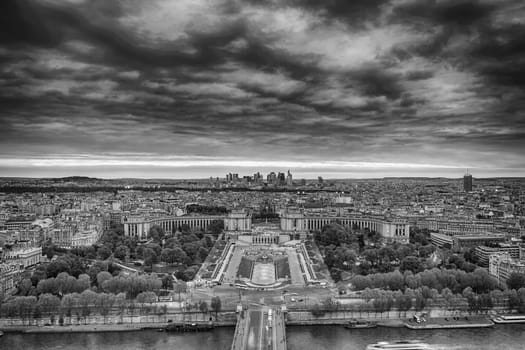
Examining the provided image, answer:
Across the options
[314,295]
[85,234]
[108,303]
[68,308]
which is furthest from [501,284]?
[85,234]

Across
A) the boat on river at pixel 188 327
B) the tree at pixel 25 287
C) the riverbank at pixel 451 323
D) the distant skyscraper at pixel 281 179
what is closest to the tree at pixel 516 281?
the riverbank at pixel 451 323

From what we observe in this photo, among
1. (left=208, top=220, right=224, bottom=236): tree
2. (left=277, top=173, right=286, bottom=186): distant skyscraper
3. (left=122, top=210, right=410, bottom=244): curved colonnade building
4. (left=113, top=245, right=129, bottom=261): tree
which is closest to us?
(left=113, top=245, right=129, bottom=261): tree

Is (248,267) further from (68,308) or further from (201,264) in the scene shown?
(68,308)

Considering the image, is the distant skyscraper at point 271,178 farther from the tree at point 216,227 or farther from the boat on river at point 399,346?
the boat on river at point 399,346

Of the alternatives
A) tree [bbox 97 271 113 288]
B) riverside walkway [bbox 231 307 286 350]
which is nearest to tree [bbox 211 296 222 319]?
riverside walkway [bbox 231 307 286 350]

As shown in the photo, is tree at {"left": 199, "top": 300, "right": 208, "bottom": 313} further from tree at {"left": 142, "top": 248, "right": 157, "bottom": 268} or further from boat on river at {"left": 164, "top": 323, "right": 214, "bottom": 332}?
tree at {"left": 142, "top": 248, "right": 157, "bottom": 268}
